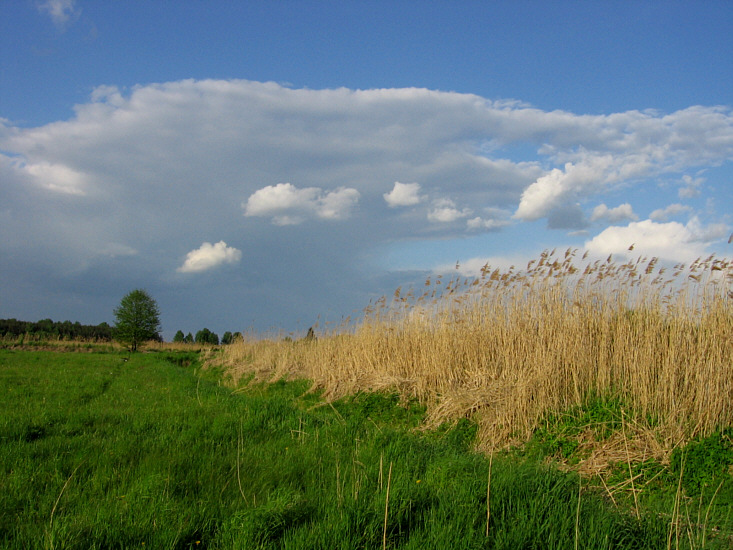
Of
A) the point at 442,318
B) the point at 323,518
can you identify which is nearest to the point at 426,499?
the point at 323,518

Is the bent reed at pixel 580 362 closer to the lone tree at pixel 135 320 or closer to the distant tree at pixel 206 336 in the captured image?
the lone tree at pixel 135 320

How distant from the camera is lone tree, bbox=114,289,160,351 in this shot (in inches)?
1407

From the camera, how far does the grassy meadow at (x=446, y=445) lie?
294cm

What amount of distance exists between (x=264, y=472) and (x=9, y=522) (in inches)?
69.9

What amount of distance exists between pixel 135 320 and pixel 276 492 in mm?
37274

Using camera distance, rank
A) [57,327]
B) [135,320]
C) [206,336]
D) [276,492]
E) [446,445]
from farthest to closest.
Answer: [206,336] → [57,327] → [135,320] → [446,445] → [276,492]

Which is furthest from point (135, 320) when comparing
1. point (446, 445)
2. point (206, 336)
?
point (446, 445)

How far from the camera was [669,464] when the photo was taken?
4957 millimetres

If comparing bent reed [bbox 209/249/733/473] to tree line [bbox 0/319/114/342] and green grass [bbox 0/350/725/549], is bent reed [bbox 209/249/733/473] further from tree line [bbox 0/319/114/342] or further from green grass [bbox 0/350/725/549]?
tree line [bbox 0/319/114/342]

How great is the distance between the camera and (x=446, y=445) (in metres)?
5.63

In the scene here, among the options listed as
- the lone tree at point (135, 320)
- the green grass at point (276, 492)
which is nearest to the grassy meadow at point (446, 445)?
the green grass at point (276, 492)

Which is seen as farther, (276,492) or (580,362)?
(580,362)

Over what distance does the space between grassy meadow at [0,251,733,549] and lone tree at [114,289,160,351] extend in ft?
92.9

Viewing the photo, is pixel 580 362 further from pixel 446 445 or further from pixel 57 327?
pixel 57 327
